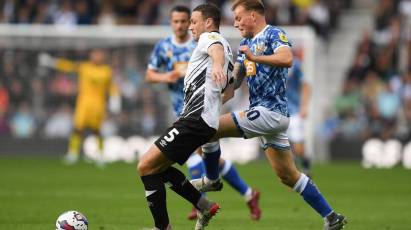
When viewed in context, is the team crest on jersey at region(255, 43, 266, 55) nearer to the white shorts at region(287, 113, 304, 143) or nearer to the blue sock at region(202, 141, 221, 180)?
the blue sock at region(202, 141, 221, 180)

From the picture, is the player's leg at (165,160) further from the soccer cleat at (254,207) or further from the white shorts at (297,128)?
the white shorts at (297,128)

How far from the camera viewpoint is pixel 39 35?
26.0 metres

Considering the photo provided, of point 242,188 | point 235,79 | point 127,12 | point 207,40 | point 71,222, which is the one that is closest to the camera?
point 207,40

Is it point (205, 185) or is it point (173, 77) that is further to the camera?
point (173, 77)

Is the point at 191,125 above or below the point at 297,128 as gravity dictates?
above

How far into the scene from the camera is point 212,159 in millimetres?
10547

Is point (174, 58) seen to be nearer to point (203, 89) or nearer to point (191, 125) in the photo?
point (203, 89)

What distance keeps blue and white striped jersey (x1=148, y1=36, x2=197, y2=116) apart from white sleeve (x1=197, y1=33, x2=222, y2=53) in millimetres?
3123

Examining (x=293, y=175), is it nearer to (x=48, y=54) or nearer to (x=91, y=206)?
(x=91, y=206)

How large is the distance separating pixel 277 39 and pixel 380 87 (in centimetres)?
1624

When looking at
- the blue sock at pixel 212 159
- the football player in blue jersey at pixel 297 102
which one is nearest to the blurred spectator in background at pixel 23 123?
the football player in blue jersey at pixel 297 102

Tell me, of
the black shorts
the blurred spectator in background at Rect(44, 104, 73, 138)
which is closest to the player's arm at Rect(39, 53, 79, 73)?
the blurred spectator in background at Rect(44, 104, 73, 138)

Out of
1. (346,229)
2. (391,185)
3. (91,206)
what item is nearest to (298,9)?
(391,185)

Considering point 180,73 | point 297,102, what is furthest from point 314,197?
point 297,102
